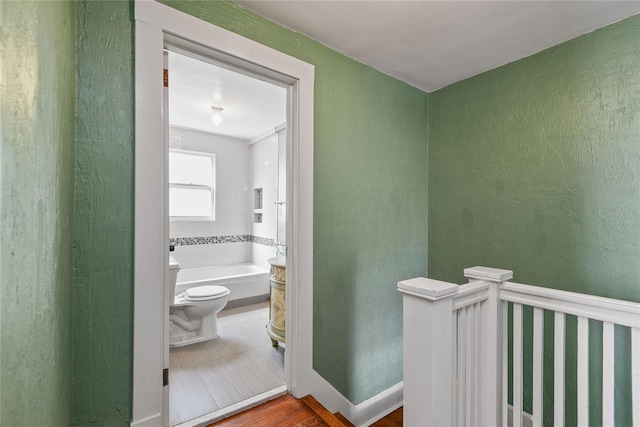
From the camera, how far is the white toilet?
9.05 feet

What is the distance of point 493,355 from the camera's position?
1345mm

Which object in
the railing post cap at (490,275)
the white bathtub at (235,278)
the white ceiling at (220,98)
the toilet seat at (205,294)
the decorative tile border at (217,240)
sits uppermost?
the white ceiling at (220,98)

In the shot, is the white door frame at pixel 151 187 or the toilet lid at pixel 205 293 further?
the toilet lid at pixel 205 293

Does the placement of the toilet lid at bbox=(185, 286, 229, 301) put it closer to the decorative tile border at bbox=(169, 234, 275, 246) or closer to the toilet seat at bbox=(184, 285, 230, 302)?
the toilet seat at bbox=(184, 285, 230, 302)

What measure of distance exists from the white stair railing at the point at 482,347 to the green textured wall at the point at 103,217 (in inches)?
47.4

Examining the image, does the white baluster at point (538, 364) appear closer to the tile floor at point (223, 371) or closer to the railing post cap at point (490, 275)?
the railing post cap at point (490, 275)

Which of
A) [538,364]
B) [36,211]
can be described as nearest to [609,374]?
[538,364]

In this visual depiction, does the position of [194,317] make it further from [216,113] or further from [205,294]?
[216,113]

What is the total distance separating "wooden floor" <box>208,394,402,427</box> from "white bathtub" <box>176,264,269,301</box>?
214 centimetres

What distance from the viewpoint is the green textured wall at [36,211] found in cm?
60

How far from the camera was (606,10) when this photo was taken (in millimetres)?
1532

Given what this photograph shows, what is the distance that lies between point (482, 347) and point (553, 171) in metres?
1.29

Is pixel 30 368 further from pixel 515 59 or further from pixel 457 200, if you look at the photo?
pixel 515 59

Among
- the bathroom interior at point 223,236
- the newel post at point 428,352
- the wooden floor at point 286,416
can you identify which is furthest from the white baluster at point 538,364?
the bathroom interior at point 223,236
